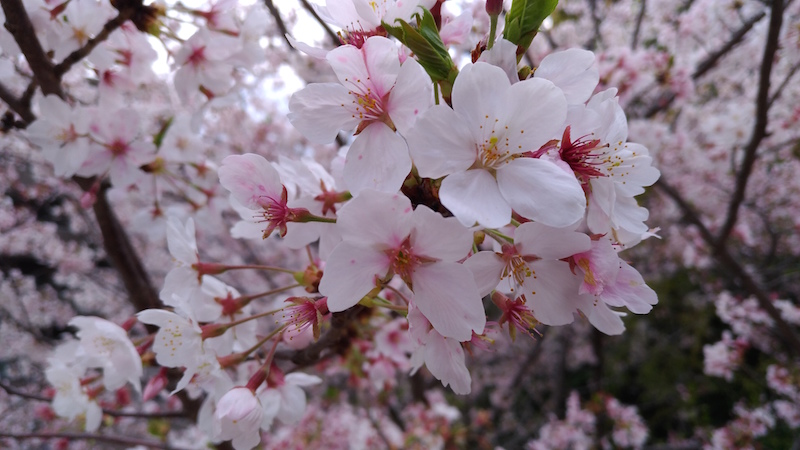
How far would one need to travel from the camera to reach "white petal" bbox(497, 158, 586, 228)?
528 mm

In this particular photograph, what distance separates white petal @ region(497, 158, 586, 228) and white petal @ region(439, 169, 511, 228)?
0.5 inches

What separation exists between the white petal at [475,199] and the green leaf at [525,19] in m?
0.21

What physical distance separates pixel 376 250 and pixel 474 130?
0.21 metres

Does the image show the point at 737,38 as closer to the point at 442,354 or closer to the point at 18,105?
the point at 442,354

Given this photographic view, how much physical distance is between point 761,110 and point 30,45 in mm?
2531

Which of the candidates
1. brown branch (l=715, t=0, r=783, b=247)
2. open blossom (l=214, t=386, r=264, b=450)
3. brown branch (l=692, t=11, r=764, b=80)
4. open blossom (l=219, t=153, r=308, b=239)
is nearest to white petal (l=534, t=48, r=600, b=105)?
open blossom (l=219, t=153, r=308, b=239)

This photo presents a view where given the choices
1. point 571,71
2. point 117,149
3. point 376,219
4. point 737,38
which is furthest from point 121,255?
point 737,38

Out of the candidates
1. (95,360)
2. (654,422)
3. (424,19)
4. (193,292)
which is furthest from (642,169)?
(654,422)

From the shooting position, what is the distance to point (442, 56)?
23.9 inches

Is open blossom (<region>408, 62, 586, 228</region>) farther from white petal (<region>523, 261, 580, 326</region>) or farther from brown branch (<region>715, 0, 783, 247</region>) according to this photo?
brown branch (<region>715, 0, 783, 247</region>)

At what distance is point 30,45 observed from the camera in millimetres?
1050

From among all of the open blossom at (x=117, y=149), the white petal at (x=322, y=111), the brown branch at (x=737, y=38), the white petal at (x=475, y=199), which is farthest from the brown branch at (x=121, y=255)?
the brown branch at (x=737, y=38)

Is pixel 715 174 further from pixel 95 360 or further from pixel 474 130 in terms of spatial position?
pixel 95 360

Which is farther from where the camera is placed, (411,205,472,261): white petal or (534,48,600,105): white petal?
(534,48,600,105): white petal
